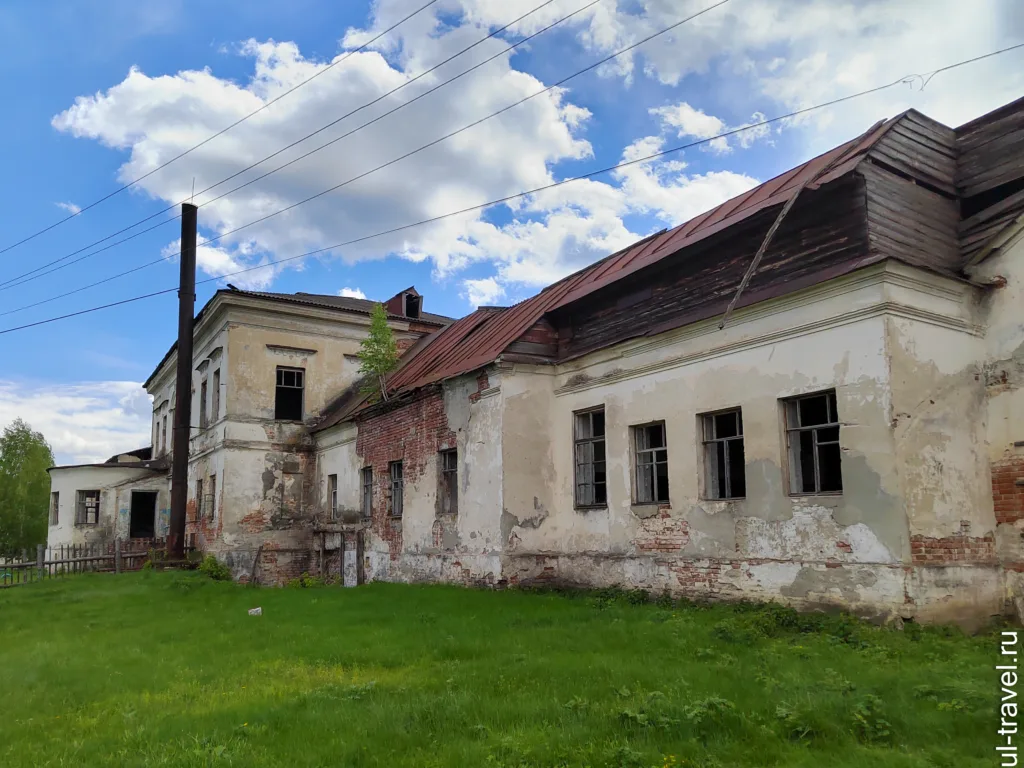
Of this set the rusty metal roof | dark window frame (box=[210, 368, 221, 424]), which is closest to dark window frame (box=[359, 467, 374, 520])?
the rusty metal roof

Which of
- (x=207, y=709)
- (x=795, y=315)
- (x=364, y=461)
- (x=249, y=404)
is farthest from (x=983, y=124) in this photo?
(x=249, y=404)

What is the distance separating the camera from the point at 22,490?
45219 mm

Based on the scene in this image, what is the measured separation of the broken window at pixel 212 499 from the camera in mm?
22359

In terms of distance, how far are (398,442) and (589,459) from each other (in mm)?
5510

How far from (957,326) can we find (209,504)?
798 inches

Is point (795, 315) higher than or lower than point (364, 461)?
higher

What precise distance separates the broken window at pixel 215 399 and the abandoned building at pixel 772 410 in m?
7.84

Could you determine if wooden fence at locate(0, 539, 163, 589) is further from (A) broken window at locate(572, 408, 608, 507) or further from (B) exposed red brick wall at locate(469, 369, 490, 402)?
(A) broken window at locate(572, 408, 608, 507)

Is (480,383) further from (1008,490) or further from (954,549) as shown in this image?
(1008,490)

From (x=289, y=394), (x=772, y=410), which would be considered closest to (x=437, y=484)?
(x=772, y=410)

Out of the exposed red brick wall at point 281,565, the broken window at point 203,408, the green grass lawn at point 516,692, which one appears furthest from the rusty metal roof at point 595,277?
the broken window at point 203,408

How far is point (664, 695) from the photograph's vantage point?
18.7 ft

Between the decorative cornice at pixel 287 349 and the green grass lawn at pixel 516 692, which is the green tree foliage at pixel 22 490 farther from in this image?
the green grass lawn at pixel 516 692

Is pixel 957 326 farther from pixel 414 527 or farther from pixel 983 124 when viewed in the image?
pixel 414 527
